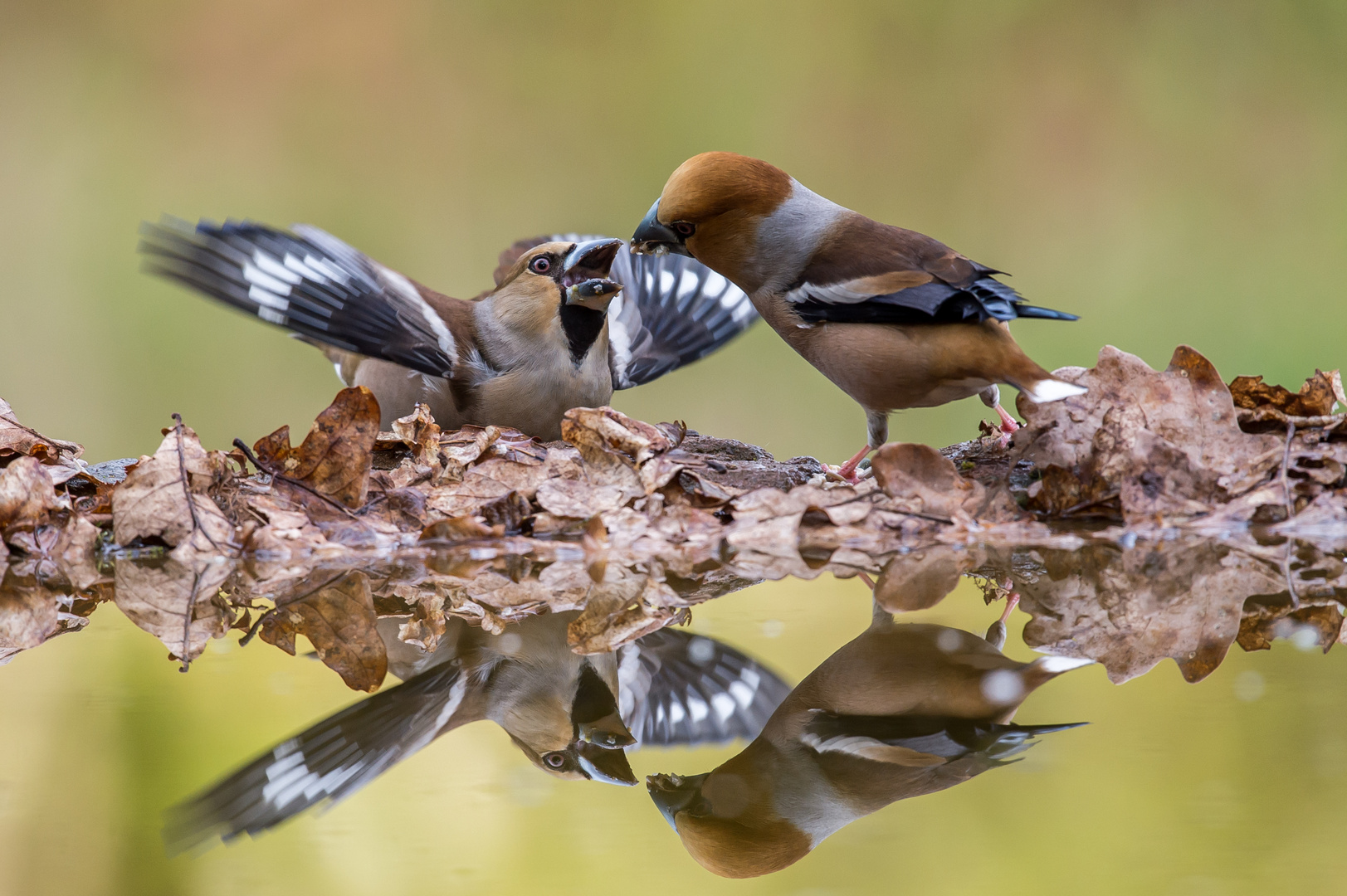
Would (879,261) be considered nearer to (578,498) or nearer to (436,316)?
(578,498)

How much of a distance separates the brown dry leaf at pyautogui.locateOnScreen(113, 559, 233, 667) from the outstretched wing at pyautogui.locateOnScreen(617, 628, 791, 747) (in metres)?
0.65

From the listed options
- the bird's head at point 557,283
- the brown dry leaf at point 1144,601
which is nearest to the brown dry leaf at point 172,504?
the bird's head at point 557,283

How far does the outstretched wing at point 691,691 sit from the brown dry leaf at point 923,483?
2.79 feet

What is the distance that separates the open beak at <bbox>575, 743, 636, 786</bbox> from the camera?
3.77 ft

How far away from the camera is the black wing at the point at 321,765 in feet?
3.44

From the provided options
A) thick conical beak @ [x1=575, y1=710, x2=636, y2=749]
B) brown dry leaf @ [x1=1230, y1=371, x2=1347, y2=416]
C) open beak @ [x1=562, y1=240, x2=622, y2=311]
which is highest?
open beak @ [x1=562, y1=240, x2=622, y2=311]

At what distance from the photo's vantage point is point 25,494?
2.38 meters

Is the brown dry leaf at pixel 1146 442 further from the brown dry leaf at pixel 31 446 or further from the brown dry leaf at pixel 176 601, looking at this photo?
the brown dry leaf at pixel 31 446

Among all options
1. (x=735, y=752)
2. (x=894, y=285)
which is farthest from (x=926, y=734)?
(x=894, y=285)

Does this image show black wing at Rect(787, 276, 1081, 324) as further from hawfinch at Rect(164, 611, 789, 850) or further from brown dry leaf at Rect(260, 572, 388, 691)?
brown dry leaf at Rect(260, 572, 388, 691)

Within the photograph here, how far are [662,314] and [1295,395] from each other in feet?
6.86

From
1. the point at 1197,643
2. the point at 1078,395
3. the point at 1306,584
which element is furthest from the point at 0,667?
the point at 1078,395

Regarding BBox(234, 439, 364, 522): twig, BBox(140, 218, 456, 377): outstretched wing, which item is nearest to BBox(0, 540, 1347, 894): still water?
BBox(234, 439, 364, 522): twig

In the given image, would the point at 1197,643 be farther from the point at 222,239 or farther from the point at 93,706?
the point at 222,239
